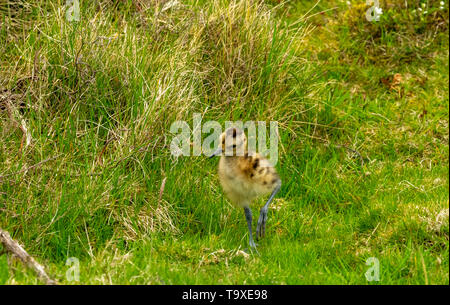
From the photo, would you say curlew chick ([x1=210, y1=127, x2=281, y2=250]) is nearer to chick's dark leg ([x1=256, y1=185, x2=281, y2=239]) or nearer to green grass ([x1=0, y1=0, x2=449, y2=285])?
chick's dark leg ([x1=256, y1=185, x2=281, y2=239])

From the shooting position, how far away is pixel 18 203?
203 inches

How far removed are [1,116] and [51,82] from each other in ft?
1.81

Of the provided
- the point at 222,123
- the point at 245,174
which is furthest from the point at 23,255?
the point at 222,123

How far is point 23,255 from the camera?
438 cm

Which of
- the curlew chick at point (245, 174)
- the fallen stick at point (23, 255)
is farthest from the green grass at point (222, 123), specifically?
the curlew chick at point (245, 174)

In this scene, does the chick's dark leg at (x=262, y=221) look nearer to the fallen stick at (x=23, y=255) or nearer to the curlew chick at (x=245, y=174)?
the curlew chick at (x=245, y=174)

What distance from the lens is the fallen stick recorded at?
13.8 ft

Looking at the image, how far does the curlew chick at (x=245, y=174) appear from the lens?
16.5 feet

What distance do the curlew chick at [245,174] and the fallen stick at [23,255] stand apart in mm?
1537

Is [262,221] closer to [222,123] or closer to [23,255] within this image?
[222,123]

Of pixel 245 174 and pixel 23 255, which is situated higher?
pixel 245 174

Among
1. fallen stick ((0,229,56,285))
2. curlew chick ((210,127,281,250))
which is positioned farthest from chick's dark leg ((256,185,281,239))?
fallen stick ((0,229,56,285))

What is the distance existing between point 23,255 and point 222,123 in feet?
7.84

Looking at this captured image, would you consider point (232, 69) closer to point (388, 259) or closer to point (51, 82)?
point (51, 82)
